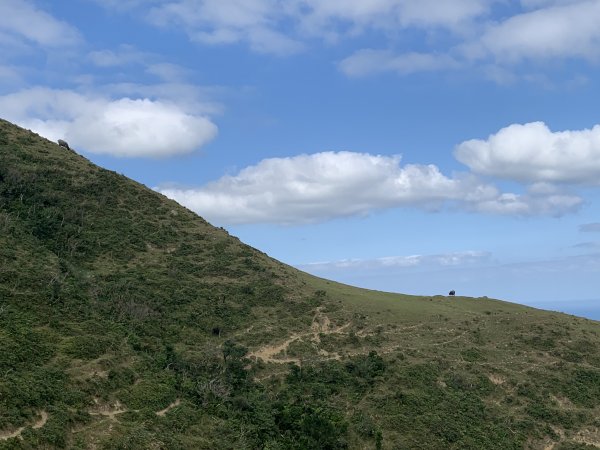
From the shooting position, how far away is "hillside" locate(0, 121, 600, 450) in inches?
1297

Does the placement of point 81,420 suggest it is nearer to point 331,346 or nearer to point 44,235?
point 331,346

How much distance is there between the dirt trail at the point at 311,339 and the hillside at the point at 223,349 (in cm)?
22

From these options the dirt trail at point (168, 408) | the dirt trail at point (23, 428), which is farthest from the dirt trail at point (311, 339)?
the dirt trail at point (23, 428)

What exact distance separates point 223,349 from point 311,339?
10.7 metres

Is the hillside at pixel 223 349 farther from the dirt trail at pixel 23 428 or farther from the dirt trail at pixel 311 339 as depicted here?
the dirt trail at pixel 311 339

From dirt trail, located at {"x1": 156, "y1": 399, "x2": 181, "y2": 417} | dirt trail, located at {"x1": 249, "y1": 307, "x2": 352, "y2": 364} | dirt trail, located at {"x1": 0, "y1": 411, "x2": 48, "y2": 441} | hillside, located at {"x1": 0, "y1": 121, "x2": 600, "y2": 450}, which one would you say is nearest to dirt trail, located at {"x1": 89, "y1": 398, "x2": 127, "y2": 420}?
hillside, located at {"x1": 0, "y1": 121, "x2": 600, "y2": 450}

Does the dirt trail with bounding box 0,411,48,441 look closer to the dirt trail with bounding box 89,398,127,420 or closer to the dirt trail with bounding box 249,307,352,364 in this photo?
the dirt trail with bounding box 89,398,127,420

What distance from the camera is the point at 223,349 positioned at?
47094mm

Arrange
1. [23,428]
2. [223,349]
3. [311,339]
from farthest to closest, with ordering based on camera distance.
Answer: [311,339] < [223,349] < [23,428]

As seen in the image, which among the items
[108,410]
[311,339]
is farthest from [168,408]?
[311,339]

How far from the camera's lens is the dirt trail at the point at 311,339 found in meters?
49.6

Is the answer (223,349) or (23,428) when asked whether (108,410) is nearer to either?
(23,428)

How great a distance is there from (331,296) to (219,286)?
46.4 feet

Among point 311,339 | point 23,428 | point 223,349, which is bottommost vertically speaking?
point 23,428
